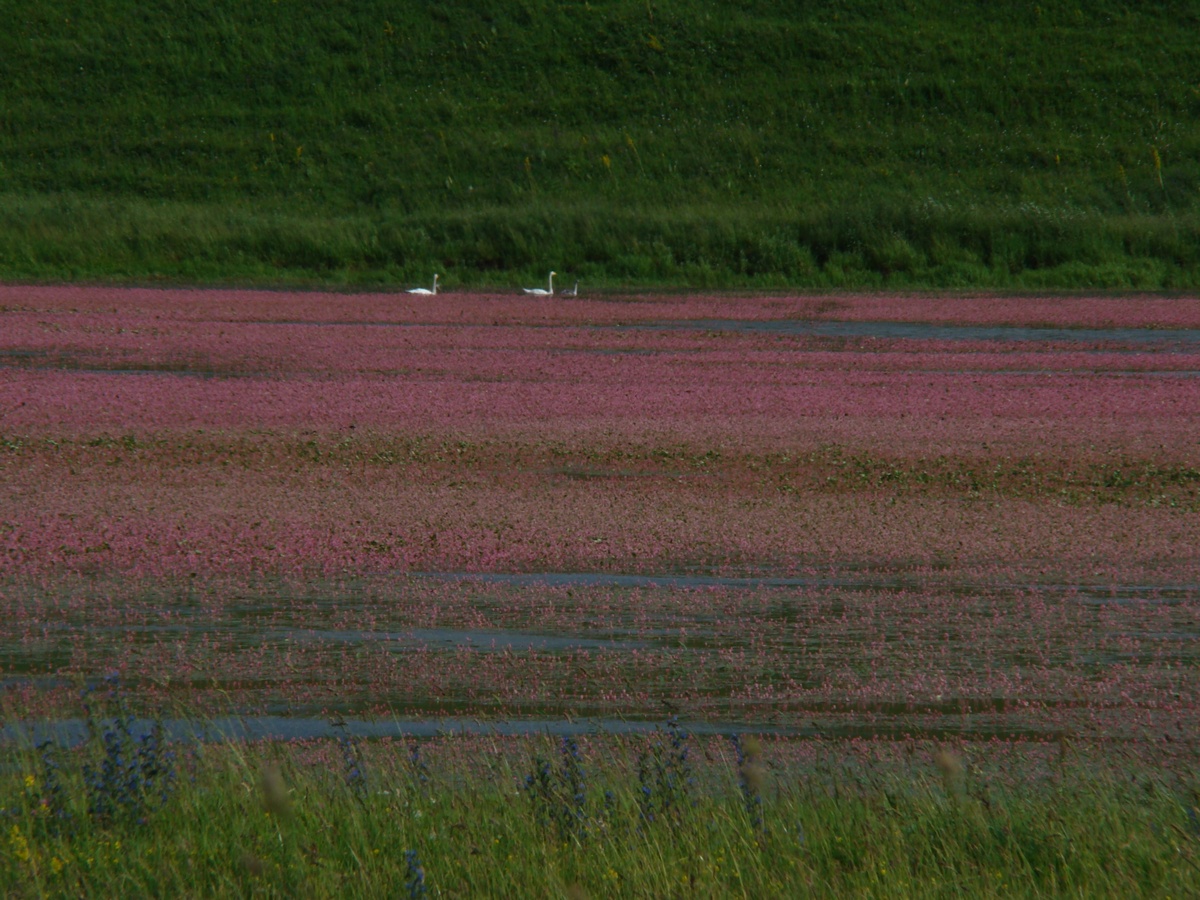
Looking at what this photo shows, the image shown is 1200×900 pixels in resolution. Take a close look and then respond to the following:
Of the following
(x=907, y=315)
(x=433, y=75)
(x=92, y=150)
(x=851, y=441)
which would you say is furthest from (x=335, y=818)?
(x=433, y=75)

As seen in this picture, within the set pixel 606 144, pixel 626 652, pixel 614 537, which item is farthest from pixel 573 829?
pixel 606 144

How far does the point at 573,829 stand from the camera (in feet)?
17.3

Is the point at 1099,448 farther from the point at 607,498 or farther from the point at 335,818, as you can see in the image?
the point at 335,818

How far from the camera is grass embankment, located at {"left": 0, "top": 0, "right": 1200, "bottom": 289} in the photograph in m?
36.9

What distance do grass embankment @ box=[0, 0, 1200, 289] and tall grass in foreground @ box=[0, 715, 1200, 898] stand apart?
98.6 ft

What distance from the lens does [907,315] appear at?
1130 inches

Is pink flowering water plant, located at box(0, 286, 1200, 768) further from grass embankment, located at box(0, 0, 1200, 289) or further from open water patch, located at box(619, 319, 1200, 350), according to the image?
grass embankment, located at box(0, 0, 1200, 289)

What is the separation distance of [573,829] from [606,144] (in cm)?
4477

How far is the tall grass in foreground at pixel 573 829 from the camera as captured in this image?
16.3 feet

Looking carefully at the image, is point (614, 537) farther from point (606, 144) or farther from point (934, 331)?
point (606, 144)

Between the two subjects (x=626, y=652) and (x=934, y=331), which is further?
(x=934, y=331)

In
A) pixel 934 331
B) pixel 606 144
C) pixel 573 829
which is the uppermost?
pixel 606 144

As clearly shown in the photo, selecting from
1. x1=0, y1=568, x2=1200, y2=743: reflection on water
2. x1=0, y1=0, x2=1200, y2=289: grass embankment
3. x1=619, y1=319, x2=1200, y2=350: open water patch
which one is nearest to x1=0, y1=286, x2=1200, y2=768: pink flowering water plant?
x1=0, y1=568, x2=1200, y2=743: reflection on water

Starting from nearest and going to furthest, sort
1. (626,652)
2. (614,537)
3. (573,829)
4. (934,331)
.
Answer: (573,829)
(626,652)
(614,537)
(934,331)
